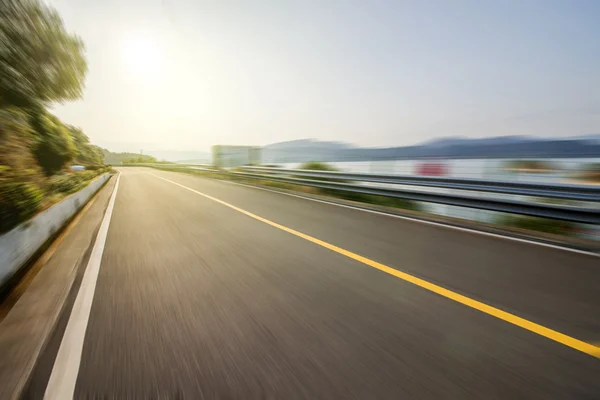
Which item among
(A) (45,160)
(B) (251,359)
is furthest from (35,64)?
(B) (251,359)

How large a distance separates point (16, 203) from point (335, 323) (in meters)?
4.22

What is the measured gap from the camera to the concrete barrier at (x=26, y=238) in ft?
10.5

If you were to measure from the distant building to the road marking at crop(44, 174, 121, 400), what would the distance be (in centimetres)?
2061

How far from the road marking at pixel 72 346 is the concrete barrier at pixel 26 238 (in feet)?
2.47

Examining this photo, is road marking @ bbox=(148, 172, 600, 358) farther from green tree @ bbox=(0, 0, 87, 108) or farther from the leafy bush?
green tree @ bbox=(0, 0, 87, 108)

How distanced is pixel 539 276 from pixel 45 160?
49.7 ft

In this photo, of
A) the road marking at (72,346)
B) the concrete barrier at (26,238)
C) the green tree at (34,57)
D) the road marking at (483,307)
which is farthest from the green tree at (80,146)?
the road marking at (483,307)

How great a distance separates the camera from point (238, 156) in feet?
85.0

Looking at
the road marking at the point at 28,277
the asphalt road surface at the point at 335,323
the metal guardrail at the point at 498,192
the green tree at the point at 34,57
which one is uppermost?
the green tree at the point at 34,57

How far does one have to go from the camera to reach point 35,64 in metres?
7.35

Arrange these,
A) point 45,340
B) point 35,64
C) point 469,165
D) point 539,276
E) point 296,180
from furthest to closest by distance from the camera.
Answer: point 296,180 → point 469,165 → point 35,64 → point 539,276 → point 45,340

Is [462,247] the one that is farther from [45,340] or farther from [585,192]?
[45,340]

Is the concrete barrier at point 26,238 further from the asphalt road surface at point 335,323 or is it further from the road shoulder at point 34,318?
the asphalt road surface at point 335,323

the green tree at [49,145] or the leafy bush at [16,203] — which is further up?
the green tree at [49,145]
